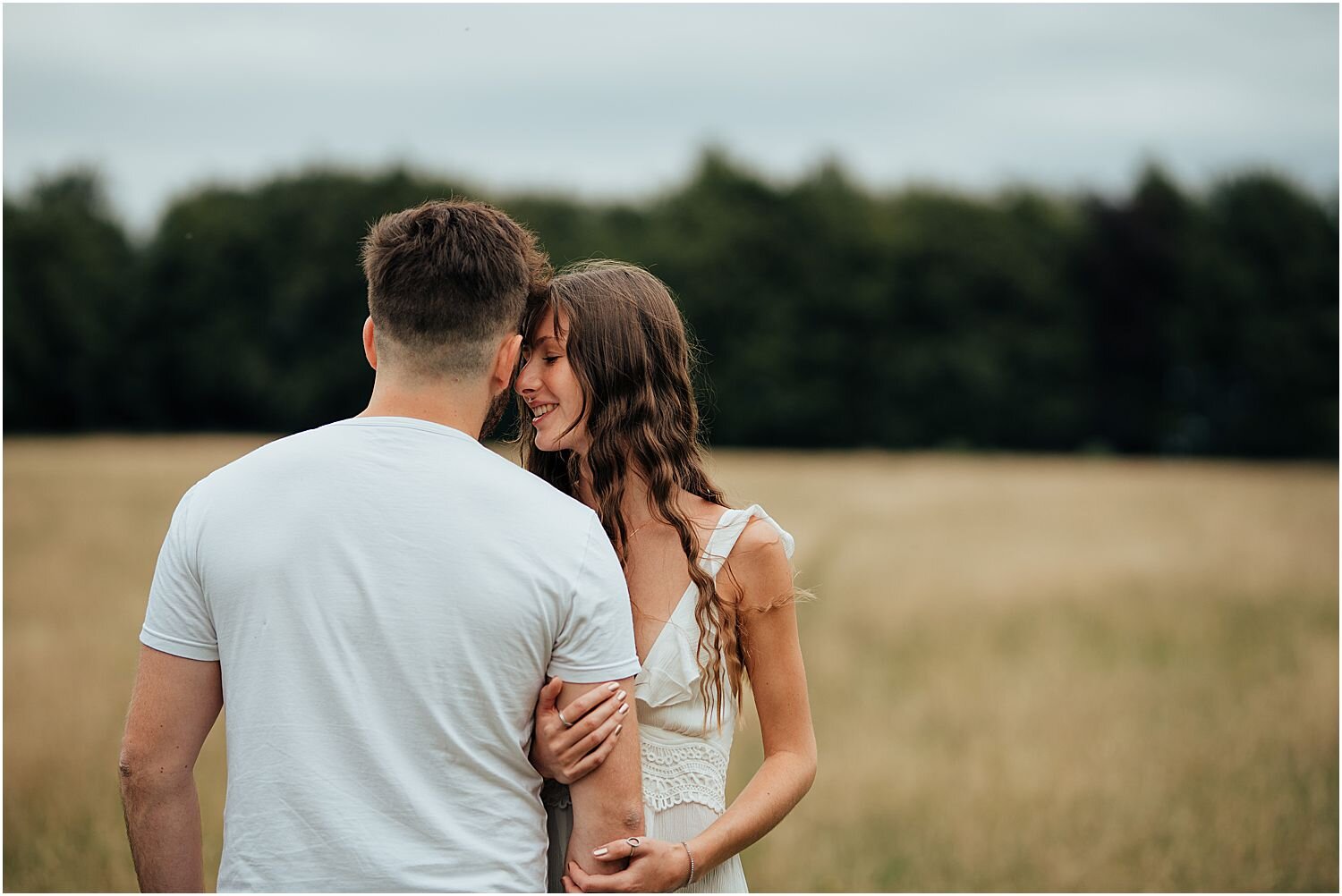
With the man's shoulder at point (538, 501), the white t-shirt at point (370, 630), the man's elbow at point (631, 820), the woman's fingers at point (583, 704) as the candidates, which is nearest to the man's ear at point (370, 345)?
the white t-shirt at point (370, 630)

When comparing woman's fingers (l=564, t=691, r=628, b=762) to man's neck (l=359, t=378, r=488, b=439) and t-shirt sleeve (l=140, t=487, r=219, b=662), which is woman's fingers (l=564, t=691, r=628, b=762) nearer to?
man's neck (l=359, t=378, r=488, b=439)

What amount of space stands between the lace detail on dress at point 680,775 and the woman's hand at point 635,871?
0.21 m

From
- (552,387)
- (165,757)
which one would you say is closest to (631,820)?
(165,757)

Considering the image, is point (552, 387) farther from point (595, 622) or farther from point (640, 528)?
point (595, 622)

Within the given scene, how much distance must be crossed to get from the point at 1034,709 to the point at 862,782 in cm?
266

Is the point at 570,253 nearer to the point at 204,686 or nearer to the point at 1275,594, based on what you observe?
the point at 1275,594

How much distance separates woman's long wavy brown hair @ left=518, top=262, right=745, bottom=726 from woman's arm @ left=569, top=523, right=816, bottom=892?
6cm

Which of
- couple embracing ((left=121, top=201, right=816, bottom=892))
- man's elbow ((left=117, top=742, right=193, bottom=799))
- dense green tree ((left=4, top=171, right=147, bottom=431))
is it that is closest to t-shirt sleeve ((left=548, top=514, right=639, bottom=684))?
couple embracing ((left=121, top=201, right=816, bottom=892))

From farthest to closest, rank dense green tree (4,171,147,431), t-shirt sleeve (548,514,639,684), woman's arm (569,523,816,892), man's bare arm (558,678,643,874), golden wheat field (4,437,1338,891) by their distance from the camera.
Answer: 1. dense green tree (4,171,147,431)
2. golden wheat field (4,437,1338,891)
3. woman's arm (569,523,816,892)
4. man's bare arm (558,678,643,874)
5. t-shirt sleeve (548,514,639,684)

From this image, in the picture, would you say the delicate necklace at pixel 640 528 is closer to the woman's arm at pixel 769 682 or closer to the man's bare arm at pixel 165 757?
the woman's arm at pixel 769 682

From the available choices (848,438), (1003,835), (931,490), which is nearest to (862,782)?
(1003,835)

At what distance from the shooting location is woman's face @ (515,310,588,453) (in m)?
2.96

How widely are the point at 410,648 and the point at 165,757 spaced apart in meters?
0.65

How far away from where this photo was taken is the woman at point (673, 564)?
111 inches
